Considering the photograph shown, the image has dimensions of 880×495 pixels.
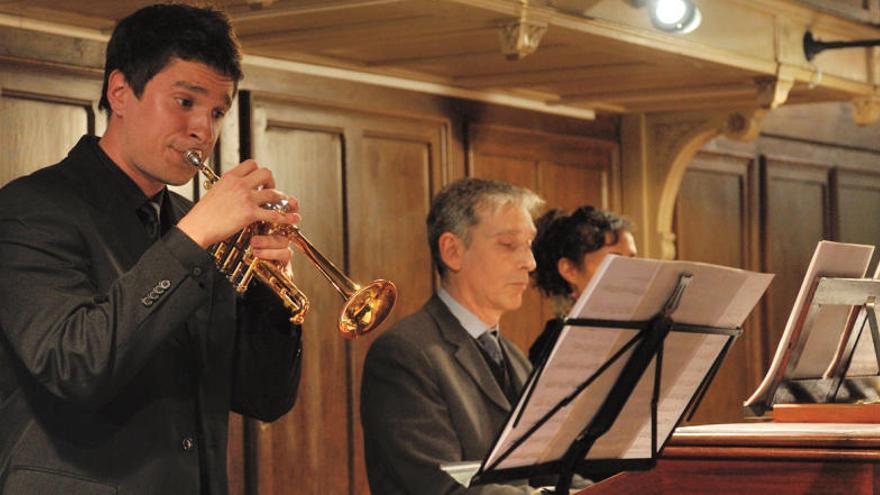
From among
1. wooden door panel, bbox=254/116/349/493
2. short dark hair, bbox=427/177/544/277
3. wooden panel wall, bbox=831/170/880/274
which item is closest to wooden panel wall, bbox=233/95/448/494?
wooden door panel, bbox=254/116/349/493

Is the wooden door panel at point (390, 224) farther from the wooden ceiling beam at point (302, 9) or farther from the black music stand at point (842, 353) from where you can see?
the black music stand at point (842, 353)

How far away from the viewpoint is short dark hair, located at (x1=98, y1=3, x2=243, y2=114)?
113 inches

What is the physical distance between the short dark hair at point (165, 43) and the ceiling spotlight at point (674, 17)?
2.52 metres

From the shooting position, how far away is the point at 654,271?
2855mm

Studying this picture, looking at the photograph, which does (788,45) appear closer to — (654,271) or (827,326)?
(827,326)

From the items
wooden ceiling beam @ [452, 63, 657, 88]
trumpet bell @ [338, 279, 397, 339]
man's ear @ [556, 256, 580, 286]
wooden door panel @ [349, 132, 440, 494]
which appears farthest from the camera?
wooden ceiling beam @ [452, 63, 657, 88]

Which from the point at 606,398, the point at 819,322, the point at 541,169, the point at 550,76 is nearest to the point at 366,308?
the point at 606,398

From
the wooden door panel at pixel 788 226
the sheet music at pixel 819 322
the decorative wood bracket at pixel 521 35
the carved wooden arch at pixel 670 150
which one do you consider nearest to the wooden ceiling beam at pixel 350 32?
the decorative wood bracket at pixel 521 35

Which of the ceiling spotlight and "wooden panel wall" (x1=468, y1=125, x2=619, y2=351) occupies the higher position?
the ceiling spotlight

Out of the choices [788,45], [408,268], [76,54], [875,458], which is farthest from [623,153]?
[875,458]

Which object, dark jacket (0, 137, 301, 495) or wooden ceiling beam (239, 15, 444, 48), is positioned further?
wooden ceiling beam (239, 15, 444, 48)

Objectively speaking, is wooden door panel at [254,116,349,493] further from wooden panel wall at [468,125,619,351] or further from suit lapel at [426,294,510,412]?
suit lapel at [426,294,510,412]

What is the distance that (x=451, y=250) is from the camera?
13.6 ft

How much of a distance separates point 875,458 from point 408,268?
9.25 ft
